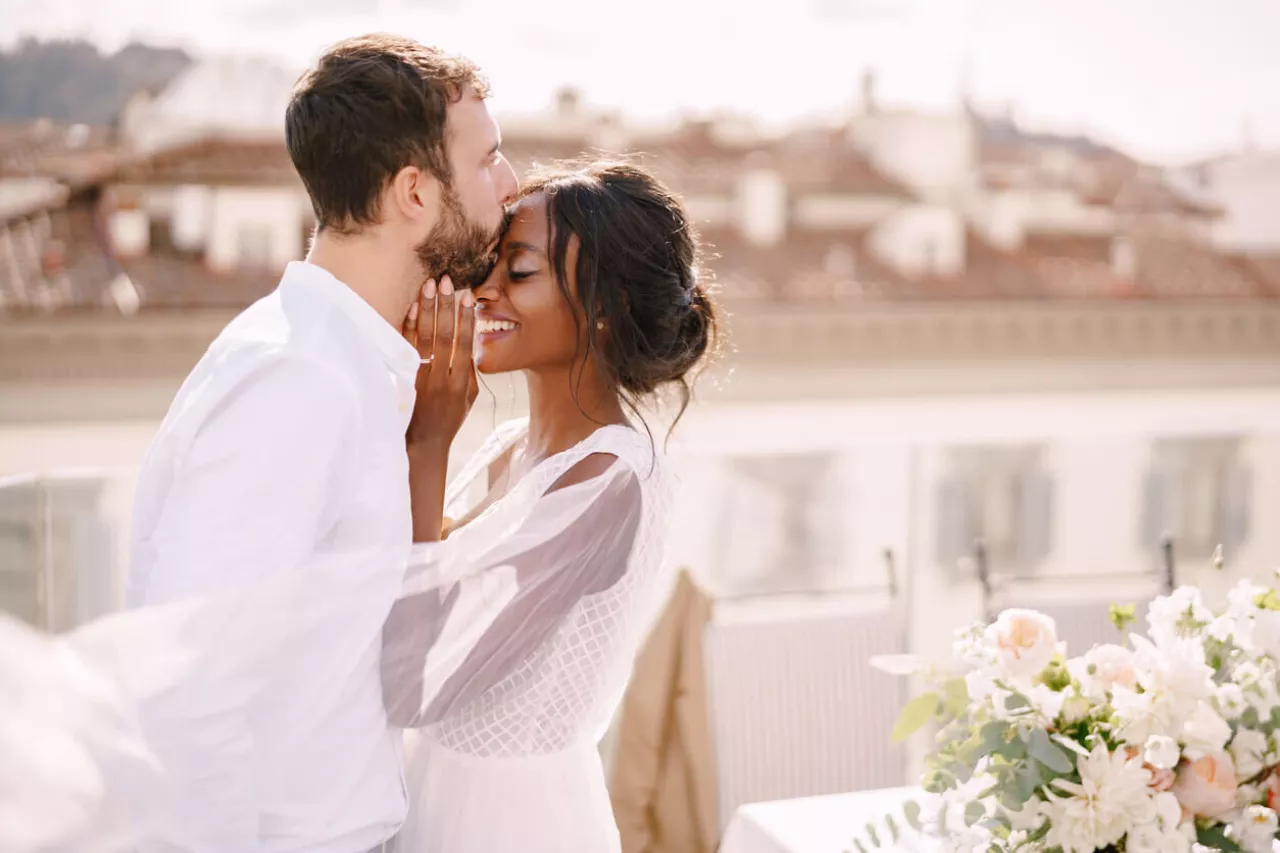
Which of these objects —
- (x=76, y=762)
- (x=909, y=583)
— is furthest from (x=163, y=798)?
(x=909, y=583)

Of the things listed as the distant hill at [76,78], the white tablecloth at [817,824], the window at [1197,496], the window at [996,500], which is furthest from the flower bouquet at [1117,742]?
the distant hill at [76,78]

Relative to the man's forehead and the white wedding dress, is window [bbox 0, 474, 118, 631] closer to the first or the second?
the white wedding dress

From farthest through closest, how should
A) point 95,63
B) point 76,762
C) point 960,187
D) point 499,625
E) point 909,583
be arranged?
point 960,187 < point 95,63 < point 909,583 < point 499,625 < point 76,762

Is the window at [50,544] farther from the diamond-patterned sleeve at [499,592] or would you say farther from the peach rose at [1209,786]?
the peach rose at [1209,786]

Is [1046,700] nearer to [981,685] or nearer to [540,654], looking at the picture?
[981,685]

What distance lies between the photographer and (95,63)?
14953 millimetres

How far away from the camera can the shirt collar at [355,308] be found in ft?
4.42

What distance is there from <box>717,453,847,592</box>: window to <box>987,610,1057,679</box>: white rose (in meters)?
2.58

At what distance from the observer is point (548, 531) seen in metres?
1.49

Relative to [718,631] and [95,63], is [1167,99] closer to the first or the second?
[95,63]

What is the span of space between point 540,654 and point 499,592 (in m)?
0.16

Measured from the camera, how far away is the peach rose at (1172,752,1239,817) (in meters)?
1.36

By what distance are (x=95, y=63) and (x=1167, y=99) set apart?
15438 millimetres

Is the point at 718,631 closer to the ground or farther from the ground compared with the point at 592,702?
closer to the ground
